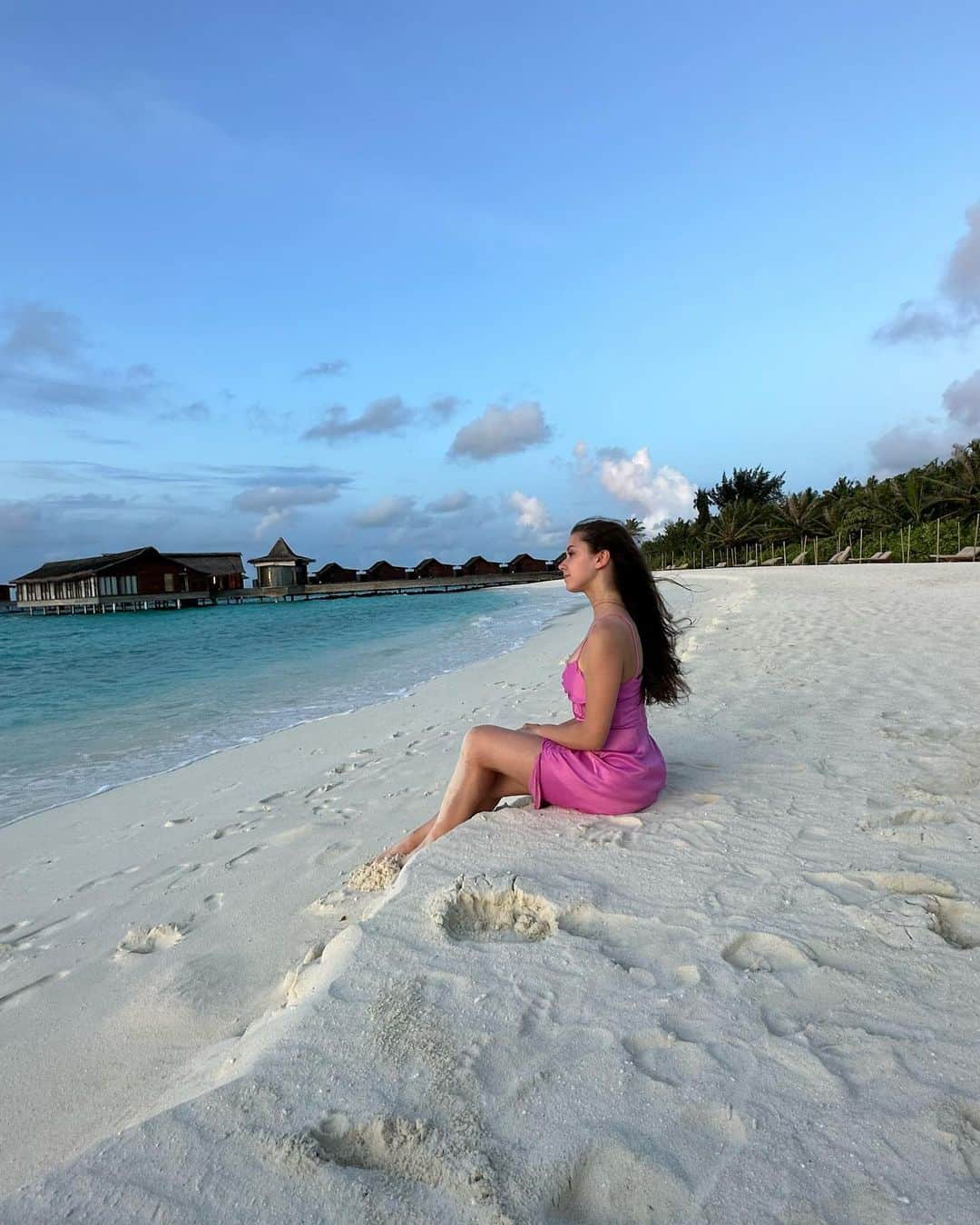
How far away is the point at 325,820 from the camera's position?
4250 millimetres

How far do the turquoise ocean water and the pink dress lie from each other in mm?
4031

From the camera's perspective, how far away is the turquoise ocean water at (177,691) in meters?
7.01

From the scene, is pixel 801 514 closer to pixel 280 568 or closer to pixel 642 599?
pixel 280 568

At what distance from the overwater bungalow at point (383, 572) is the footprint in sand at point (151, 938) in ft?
219

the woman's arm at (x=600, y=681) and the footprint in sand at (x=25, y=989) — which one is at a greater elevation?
the woman's arm at (x=600, y=681)

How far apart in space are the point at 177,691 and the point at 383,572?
59.2 metres

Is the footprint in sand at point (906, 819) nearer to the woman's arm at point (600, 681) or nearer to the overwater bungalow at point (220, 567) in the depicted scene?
the woman's arm at point (600, 681)

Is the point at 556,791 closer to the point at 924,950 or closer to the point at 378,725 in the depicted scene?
the point at 924,950

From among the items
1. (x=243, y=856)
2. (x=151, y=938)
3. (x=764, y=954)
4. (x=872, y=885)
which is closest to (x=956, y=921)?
(x=872, y=885)

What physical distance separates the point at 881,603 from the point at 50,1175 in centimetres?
1432

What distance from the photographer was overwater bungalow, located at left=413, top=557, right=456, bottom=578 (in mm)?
72125

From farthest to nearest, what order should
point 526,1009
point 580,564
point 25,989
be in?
point 580,564
point 25,989
point 526,1009

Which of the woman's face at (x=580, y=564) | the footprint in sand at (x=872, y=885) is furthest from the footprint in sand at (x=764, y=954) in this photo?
the woman's face at (x=580, y=564)

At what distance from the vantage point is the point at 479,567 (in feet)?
248
